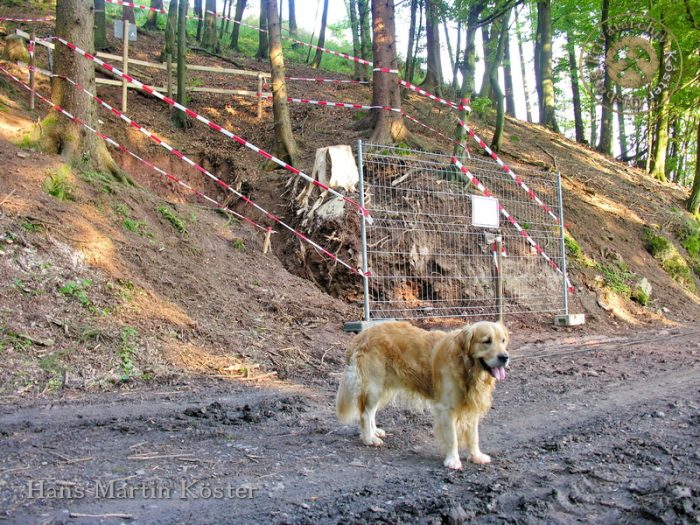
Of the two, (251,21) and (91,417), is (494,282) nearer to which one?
(91,417)

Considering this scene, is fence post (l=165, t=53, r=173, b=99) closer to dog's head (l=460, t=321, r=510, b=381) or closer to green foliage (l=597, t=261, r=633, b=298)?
green foliage (l=597, t=261, r=633, b=298)

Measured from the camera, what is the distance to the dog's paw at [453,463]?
4.05 meters

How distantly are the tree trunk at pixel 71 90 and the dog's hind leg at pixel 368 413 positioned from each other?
6.43 meters

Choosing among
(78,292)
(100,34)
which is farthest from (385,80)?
(100,34)

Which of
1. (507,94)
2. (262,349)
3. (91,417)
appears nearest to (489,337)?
(91,417)

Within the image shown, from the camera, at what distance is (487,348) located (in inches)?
163

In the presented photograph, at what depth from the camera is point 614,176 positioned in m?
19.4

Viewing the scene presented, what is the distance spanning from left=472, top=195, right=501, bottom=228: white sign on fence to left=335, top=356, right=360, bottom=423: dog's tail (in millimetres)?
5972

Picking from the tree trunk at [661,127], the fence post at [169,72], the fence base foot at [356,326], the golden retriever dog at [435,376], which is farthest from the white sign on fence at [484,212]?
the tree trunk at [661,127]

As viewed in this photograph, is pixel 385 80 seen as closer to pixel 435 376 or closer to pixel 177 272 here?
pixel 177 272

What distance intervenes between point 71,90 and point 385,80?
7.04m

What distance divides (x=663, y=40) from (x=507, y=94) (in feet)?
38.9

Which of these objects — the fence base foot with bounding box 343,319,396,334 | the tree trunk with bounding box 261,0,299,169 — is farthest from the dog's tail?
the tree trunk with bounding box 261,0,299,169

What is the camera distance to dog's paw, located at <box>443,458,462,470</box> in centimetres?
405
